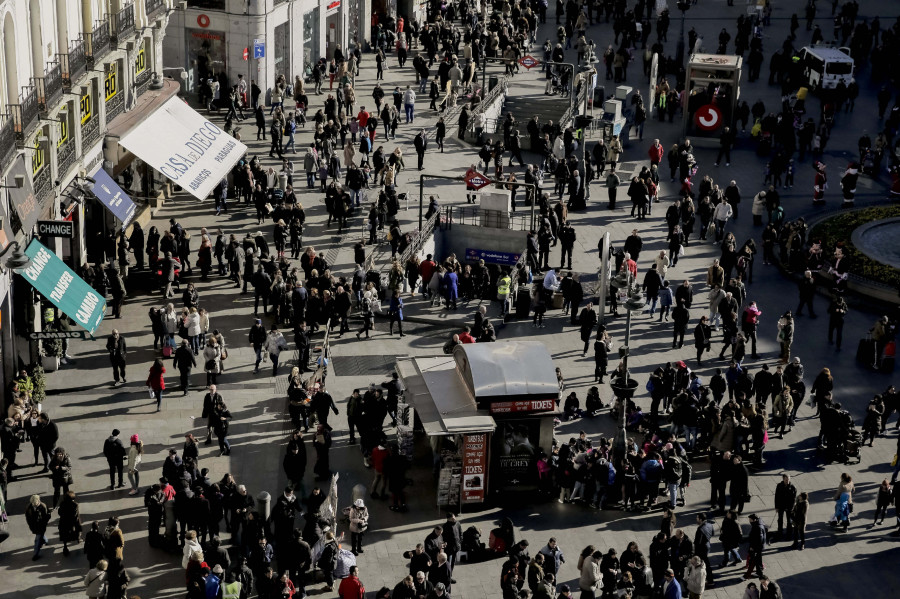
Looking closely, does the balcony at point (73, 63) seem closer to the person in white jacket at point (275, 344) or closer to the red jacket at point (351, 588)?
the person in white jacket at point (275, 344)

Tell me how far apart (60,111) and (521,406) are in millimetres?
15227

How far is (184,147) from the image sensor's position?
4697 centimetres

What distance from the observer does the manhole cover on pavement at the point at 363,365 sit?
39.6 m

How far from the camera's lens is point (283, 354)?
133ft

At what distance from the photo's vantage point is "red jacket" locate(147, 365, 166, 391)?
36750 millimetres

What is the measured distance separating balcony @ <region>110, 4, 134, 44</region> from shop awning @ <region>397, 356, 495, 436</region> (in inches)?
571

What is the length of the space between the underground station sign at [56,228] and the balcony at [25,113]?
203cm

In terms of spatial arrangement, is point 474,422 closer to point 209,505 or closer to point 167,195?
point 209,505

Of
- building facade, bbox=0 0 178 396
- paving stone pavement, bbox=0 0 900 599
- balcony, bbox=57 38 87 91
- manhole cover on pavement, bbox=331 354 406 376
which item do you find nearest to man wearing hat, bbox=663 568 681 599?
paving stone pavement, bbox=0 0 900 599

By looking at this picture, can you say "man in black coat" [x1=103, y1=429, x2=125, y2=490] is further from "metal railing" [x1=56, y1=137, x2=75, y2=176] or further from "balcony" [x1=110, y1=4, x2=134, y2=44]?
"balcony" [x1=110, y1=4, x2=134, y2=44]

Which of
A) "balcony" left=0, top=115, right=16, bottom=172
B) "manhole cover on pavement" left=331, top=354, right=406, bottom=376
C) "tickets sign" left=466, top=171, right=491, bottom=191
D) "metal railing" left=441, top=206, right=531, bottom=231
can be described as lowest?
"manhole cover on pavement" left=331, top=354, right=406, bottom=376

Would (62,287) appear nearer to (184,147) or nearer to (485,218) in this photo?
(184,147)

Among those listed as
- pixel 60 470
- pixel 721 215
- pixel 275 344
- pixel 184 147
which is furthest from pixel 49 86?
pixel 721 215

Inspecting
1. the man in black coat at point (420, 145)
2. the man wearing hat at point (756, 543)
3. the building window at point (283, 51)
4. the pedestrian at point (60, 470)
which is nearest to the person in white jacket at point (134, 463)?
the pedestrian at point (60, 470)
